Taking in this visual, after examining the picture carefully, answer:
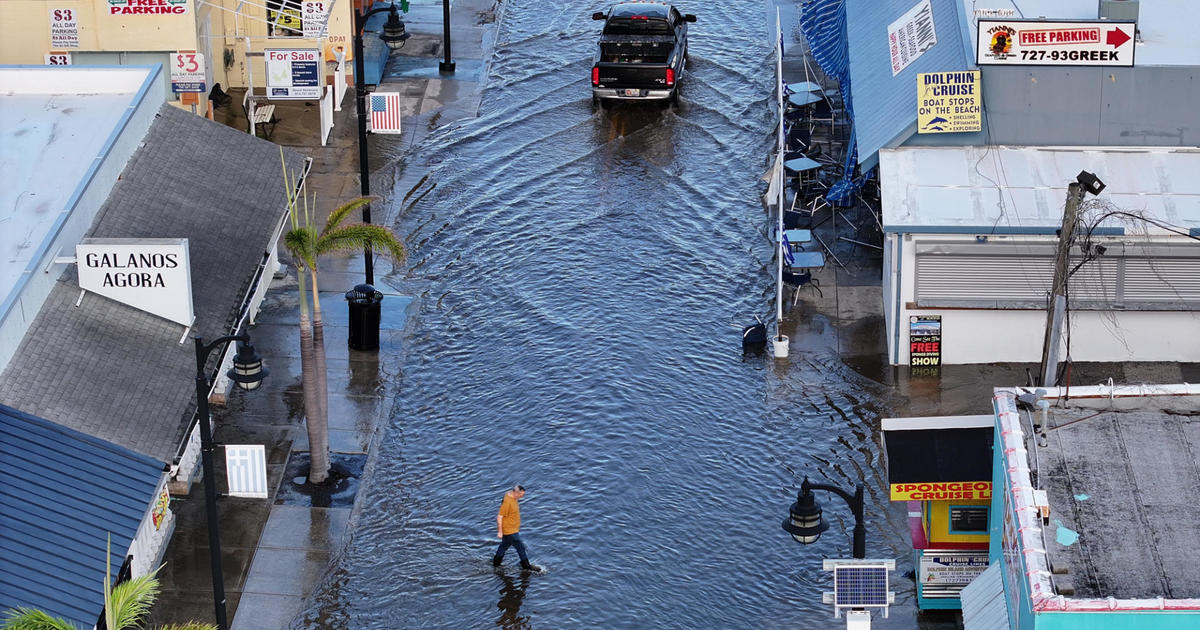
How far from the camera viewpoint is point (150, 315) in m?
27.8

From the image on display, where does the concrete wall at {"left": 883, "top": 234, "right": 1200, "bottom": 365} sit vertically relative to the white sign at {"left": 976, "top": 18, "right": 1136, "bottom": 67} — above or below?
below

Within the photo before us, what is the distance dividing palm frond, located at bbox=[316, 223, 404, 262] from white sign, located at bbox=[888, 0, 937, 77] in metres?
12.8

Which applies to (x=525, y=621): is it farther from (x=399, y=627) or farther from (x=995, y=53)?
(x=995, y=53)

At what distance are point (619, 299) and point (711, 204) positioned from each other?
5.83 metres

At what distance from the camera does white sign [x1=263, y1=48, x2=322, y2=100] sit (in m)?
39.9

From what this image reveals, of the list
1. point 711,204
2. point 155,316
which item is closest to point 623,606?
point 155,316

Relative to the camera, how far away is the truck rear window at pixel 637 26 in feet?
152

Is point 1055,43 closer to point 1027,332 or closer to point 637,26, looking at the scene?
point 1027,332

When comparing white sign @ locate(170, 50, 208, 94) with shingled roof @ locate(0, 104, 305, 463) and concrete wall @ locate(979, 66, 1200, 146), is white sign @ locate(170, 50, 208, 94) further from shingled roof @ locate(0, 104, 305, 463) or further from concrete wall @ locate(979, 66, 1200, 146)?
concrete wall @ locate(979, 66, 1200, 146)

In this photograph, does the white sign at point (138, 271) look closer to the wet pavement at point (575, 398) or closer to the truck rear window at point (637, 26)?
the wet pavement at point (575, 398)

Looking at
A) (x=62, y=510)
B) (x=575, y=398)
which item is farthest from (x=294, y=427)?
(x=62, y=510)

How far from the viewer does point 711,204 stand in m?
40.0

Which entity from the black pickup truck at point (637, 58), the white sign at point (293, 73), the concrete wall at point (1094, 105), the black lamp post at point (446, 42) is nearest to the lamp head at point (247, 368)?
the concrete wall at point (1094, 105)

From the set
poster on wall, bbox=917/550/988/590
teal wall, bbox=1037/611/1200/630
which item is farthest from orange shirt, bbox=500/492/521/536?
teal wall, bbox=1037/611/1200/630
